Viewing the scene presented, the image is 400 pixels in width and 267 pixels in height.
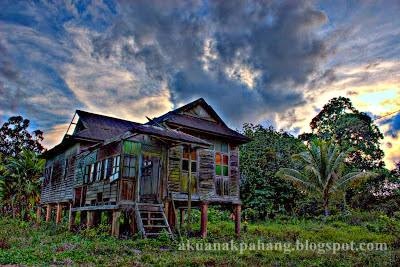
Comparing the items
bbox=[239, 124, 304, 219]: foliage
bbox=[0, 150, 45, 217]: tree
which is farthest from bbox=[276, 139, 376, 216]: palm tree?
bbox=[0, 150, 45, 217]: tree

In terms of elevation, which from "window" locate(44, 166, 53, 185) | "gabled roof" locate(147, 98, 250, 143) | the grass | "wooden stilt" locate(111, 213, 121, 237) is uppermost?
"gabled roof" locate(147, 98, 250, 143)

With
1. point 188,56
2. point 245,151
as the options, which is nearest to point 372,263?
point 188,56

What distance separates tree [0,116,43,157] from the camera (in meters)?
41.8

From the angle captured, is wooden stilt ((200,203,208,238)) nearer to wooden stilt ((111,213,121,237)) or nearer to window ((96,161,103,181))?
wooden stilt ((111,213,121,237))

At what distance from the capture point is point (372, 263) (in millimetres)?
12227

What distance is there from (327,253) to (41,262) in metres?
9.95

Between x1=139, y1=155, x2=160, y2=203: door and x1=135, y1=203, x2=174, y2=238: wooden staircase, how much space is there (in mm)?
899

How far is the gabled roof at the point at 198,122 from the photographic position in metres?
17.7

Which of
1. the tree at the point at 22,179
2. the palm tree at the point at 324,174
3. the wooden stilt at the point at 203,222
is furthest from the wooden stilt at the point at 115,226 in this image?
the tree at the point at 22,179

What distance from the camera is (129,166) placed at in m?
15.5

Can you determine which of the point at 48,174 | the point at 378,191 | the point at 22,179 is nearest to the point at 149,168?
the point at 48,174

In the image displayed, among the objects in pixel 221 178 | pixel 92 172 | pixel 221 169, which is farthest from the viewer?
pixel 221 169

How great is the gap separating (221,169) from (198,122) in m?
2.76

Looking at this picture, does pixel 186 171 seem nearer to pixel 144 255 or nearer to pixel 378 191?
pixel 144 255
